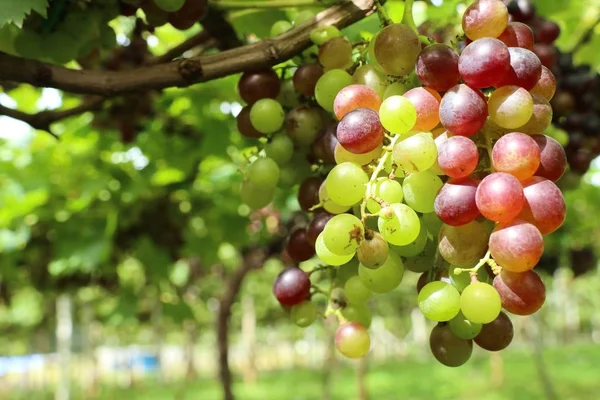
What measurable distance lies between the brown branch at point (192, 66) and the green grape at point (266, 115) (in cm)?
6

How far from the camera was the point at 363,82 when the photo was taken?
2.66 feet

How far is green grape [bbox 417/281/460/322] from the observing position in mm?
667

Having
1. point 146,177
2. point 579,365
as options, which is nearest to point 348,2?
point 146,177

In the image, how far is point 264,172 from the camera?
94 cm

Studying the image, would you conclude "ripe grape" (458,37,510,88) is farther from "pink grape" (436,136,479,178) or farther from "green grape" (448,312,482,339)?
"green grape" (448,312,482,339)

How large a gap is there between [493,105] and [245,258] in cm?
348

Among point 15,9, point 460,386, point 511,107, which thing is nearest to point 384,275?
point 511,107

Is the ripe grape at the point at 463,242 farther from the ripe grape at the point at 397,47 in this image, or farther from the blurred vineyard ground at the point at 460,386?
the blurred vineyard ground at the point at 460,386

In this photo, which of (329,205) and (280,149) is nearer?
(329,205)

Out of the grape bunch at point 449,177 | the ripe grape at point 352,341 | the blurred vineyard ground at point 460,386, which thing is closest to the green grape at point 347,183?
the grape bunch at point 449,177

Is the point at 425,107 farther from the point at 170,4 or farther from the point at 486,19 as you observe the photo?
the point at 170,4

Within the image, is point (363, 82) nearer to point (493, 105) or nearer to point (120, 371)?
point (493, 105)

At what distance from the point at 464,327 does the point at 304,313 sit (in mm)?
264

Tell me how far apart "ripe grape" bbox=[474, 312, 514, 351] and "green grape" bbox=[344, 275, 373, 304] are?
166 mm
